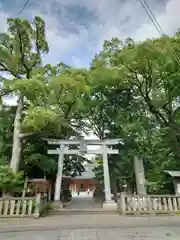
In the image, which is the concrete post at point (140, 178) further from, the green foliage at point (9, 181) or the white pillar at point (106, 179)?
the green foliage at point (9, 181)

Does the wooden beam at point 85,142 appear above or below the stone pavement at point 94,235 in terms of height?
above

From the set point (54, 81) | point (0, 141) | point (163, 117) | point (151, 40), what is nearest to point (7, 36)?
point (54, 81)

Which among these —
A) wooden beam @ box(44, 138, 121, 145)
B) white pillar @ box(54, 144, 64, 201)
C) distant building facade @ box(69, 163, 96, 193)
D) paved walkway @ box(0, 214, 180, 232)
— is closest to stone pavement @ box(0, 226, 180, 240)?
paved walkway @ box(0, 214, 180, 232)

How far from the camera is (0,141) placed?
13203 millimetres

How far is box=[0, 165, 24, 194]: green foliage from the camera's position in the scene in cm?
966

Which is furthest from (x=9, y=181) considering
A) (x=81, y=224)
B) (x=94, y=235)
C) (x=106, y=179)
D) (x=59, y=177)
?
(x=94, y=235)

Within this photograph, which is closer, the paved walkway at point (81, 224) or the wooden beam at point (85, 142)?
the paved walkway at point (81, 224)

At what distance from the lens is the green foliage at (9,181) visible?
31.7 ft

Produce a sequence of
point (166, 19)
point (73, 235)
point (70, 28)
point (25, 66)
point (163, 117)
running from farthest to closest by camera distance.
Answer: point (163, 117) → point (25, 66) → point (70, 28) → point (166, 19) → point (73, 235)

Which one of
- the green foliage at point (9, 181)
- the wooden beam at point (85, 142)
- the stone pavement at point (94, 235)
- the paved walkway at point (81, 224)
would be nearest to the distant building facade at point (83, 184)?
the wooden beam at point (85, 142)

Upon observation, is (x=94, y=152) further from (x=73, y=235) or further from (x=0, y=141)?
(x=73, y=235)

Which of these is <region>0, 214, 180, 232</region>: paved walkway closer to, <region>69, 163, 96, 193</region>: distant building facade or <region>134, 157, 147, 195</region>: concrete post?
<region>134, 157, 147, 195</region>: concrete post

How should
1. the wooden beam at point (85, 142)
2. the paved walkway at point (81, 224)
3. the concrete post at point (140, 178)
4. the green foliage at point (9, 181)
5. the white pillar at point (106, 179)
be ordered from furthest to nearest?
A: the wooden beam at point (85, 142) → the white pillar at point (106, 179) → the concrete post at point (140, 178) → the green foliage at point (9, 181) → the paved walkway at point (81, 224)

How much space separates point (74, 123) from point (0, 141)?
627cm
